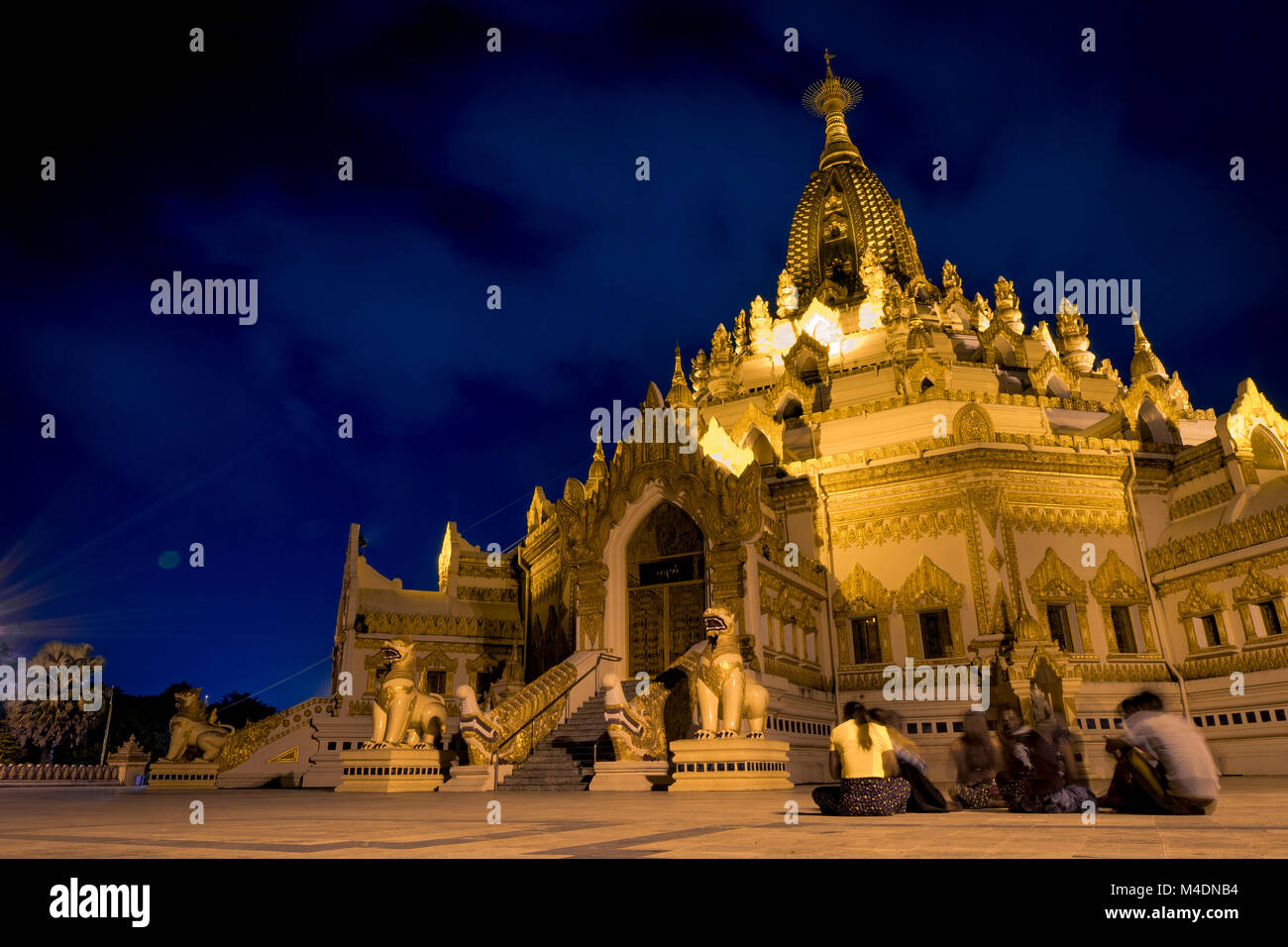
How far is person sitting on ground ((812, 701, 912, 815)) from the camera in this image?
6.67 m

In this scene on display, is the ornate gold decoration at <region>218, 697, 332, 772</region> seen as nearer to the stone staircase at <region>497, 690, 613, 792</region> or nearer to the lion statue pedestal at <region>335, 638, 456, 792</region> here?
the lion statue pedestal at <region>335, 638, 456, 792</region>

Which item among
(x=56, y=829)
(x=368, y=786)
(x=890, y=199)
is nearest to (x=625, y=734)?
(x=368, y=786)

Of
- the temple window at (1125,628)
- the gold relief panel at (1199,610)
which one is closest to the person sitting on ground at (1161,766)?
the gold relief panel at (1199,610)

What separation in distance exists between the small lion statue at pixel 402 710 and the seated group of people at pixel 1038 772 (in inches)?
380

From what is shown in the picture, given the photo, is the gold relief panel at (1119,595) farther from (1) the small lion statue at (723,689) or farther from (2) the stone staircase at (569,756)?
(2) the stone staircase at (569,756)

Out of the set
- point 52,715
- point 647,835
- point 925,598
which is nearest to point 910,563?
point 925,598

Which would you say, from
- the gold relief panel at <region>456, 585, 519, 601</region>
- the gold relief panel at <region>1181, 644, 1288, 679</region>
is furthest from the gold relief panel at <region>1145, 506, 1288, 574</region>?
the gold relief panel at <region>456, 585, 519, 601</region>

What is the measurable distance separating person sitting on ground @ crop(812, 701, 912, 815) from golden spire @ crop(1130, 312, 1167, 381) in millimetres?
25226

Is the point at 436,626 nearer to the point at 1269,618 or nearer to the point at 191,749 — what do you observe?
the point at 191,749

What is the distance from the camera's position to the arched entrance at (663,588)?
59.1ft

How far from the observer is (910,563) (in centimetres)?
2086
